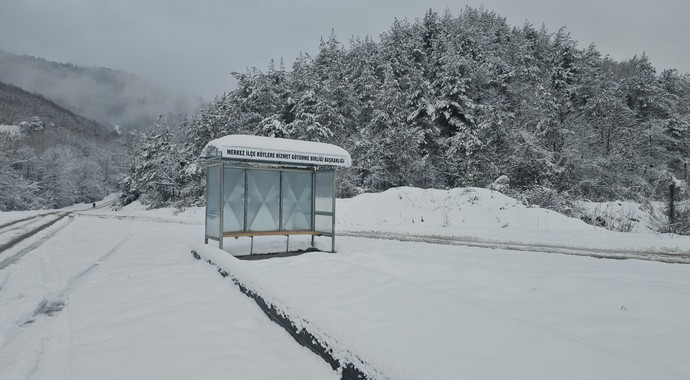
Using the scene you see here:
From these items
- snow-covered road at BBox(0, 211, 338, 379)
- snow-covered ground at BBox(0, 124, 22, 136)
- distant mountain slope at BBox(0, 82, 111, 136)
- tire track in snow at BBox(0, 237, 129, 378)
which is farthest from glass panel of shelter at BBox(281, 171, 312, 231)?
distant mountain slope at BBox(0, 82, 111, 136)

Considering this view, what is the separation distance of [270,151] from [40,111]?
19401cm

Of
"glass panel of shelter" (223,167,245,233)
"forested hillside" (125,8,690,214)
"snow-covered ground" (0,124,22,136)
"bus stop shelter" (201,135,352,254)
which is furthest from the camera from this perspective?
"snow-covered ground" (0,124,22,136)

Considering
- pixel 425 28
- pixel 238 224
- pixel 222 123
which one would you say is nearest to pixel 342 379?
pixel 238 224

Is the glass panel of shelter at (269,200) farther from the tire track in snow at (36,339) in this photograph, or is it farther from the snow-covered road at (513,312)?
the tire track in snow at (36,339)

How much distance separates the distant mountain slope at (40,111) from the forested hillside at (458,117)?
132047 mm

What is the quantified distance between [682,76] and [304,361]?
63.6 m

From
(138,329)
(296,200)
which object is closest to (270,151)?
(296,200)

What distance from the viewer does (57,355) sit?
3527mm

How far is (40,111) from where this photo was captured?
523 ft

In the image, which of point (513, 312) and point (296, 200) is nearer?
point (513, 312)

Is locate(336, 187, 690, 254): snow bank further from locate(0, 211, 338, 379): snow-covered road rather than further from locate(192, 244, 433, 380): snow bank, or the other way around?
locate(0, 211, 338, 379): snow-covered road

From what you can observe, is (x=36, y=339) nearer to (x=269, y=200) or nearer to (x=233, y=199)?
(x=233, y=199)

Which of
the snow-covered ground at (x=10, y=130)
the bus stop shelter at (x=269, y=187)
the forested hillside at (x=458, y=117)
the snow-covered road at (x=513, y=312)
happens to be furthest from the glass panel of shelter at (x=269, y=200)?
the snow-covered ground at (x=10, y=130)

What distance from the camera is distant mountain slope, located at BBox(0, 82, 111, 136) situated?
147m
